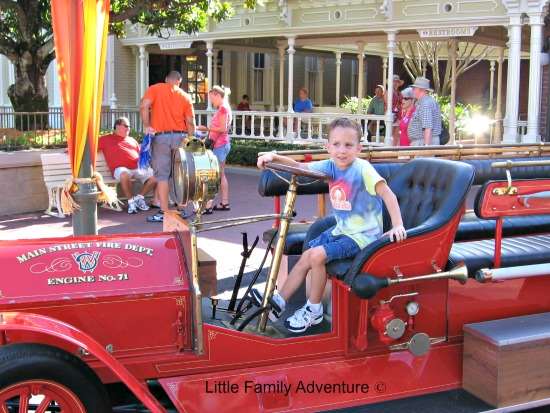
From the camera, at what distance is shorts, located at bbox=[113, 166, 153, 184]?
9.76m

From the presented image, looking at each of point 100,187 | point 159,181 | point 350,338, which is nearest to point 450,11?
point 159,181

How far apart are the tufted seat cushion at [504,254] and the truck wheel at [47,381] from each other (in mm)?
1887

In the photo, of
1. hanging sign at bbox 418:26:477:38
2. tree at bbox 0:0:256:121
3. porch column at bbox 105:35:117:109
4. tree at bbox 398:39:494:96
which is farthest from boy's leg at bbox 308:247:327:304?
tree at bbox 398:39:494:96

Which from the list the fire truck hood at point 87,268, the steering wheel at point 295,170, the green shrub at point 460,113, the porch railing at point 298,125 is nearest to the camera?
the fire truck hood at point 87,268

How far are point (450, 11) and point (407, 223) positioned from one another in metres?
10.3

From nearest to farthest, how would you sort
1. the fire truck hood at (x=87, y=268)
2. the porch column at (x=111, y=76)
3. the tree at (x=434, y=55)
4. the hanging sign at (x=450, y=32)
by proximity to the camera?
1. the fire truck hood at (x=87, y=268)
2. the hanging sign at (x=450, y=32)
3. the porch column at (x=111, y=76)
4. the tree at (x=434, y=55)

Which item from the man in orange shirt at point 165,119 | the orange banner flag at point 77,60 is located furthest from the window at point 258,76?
the orange banner flag at point 77,60

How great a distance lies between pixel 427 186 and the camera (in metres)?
3.94

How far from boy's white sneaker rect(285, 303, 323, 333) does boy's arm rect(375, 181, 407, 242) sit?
1.79 ft

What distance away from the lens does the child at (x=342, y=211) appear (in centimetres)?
355

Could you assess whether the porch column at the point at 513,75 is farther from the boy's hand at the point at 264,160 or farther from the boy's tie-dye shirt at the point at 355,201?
the boy's hand at the point at 264,160

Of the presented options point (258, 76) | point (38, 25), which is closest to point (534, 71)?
point (38, 25)

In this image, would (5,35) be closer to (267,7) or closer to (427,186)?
(267,7)

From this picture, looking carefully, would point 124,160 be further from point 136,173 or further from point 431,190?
point 431,190
